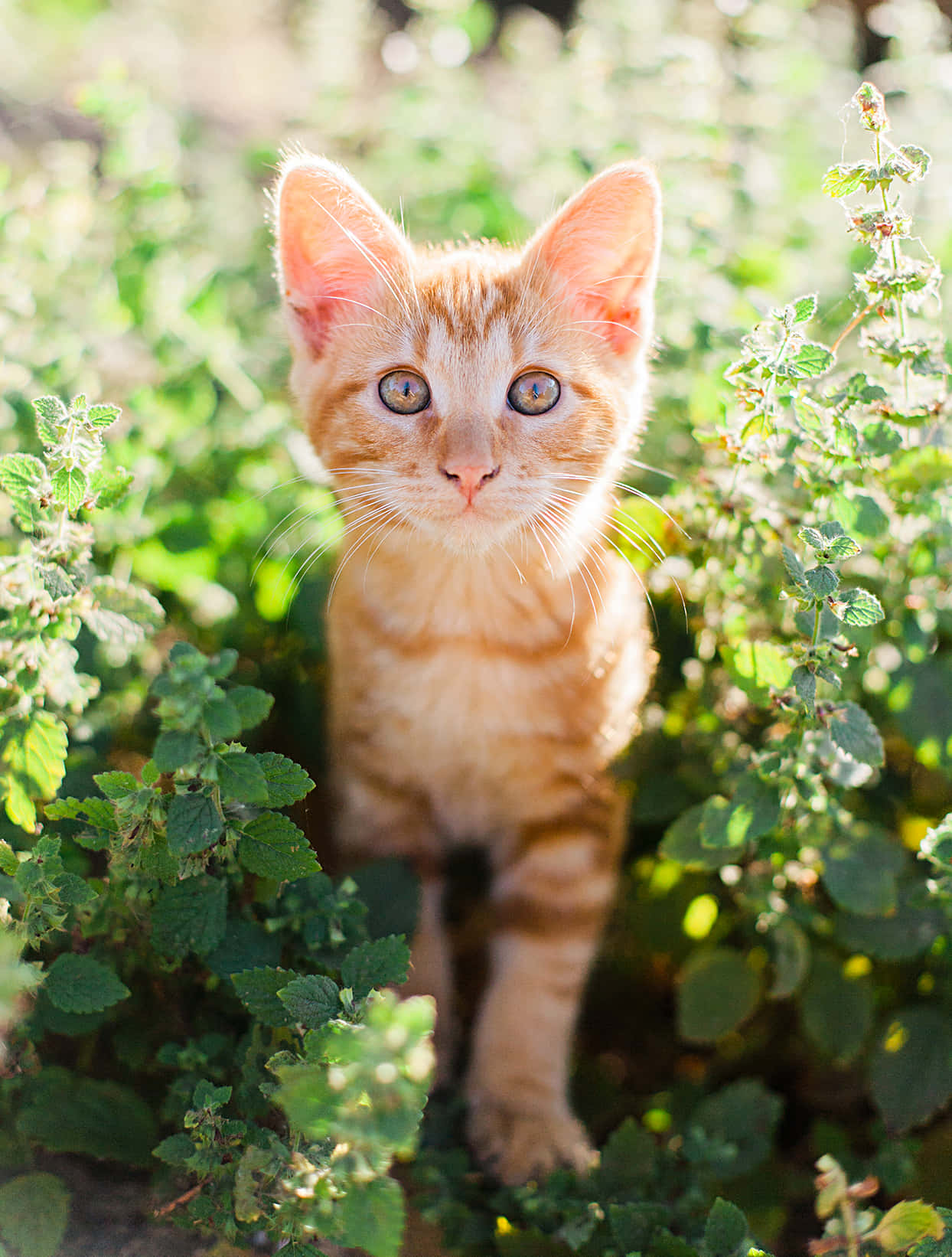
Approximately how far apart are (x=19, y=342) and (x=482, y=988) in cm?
160

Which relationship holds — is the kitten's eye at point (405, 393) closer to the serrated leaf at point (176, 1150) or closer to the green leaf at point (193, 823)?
the green leaf at point (193, 823)

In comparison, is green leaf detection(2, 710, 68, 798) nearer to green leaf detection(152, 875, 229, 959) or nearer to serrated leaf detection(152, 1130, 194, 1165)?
green leaf detection(152, 875, 229, 959)

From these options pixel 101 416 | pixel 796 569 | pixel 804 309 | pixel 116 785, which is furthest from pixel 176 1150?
pixel 804 309

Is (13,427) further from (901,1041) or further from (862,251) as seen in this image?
(901,1041)

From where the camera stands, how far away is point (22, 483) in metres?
1.13

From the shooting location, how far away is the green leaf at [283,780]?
42.5 inches

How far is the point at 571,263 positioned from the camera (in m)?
1.49

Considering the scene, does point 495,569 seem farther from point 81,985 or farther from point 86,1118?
point 86,1118

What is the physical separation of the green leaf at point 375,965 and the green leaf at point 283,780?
0.21 m

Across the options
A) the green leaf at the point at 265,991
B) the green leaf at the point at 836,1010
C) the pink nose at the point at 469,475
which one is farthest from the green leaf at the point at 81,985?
the green leaf at the point at 836,1010

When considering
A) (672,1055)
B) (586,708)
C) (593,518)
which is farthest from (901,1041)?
(593,518)

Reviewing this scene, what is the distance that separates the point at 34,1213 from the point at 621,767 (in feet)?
3.53

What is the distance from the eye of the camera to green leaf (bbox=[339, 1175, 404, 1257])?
859 mm

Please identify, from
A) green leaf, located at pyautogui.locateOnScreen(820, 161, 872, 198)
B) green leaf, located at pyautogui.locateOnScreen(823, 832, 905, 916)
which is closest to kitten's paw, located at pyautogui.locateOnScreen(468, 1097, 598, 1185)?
green leaf, located at pyautogui.locateOnScreen(823, 832, 905, 916)
